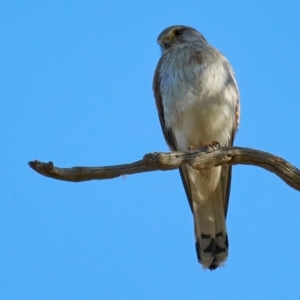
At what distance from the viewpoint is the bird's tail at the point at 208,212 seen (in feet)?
21.8

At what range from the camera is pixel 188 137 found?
6859 mm

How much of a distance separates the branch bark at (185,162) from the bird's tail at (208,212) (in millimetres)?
1459

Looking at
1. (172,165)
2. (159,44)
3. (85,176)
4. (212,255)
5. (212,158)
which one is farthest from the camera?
(159,44)

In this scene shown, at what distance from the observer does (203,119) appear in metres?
6.69

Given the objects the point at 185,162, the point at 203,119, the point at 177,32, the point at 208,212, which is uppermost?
the point at 177,32

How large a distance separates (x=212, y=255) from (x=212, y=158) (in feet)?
5.06

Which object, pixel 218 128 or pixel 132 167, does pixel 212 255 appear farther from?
pixel 132 167

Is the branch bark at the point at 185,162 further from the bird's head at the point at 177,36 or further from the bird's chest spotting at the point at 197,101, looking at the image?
the bird's head at the point at 177,36

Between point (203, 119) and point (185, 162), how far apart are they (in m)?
1.57

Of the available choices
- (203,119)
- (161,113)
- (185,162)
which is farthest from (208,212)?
(185,162)

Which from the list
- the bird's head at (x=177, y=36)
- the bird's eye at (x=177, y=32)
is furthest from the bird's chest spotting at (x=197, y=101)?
the bird's eye at (x=177, y=32)

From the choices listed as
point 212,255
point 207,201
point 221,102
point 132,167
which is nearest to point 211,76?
point 221,102

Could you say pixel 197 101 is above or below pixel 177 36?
below

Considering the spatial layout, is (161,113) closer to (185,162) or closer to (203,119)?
→ (203,119)
